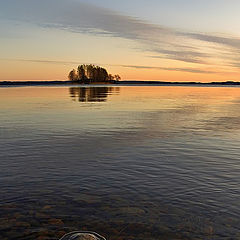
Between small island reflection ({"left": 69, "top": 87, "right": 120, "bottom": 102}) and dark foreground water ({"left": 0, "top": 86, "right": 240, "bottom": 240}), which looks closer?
dark foreground water ({"left": 0, "top": 86, "right": 240, "bottom": 240})

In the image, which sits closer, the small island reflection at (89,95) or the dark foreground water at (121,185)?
the dark foreground water at (121,185)

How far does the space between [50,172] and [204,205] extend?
734 centimetres

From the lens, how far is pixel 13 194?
11125mm

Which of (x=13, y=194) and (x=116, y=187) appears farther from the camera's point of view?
(x=116, y=187)

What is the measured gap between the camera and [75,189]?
1180cm

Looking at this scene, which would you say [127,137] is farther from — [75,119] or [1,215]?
[1,215]

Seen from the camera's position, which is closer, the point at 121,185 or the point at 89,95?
the point at 121,185

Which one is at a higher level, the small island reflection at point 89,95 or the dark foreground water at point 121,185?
the small island reflection at point 89,95

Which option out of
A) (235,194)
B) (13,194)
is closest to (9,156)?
(13,194)

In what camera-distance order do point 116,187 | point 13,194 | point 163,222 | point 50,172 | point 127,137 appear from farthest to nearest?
point 127,137 → point 50,172 → point 116,187 → point 13,194 → point 163,222

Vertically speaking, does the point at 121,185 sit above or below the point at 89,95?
below

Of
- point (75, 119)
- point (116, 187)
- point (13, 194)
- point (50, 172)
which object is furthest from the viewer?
point (75, 119)

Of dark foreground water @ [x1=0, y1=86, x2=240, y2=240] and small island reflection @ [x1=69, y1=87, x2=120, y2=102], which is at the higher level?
small island reflection @ [x1=69, y1=87, x2=120, y2=102]

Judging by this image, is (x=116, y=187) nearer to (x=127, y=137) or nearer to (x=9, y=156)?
(x=9, y=156)
